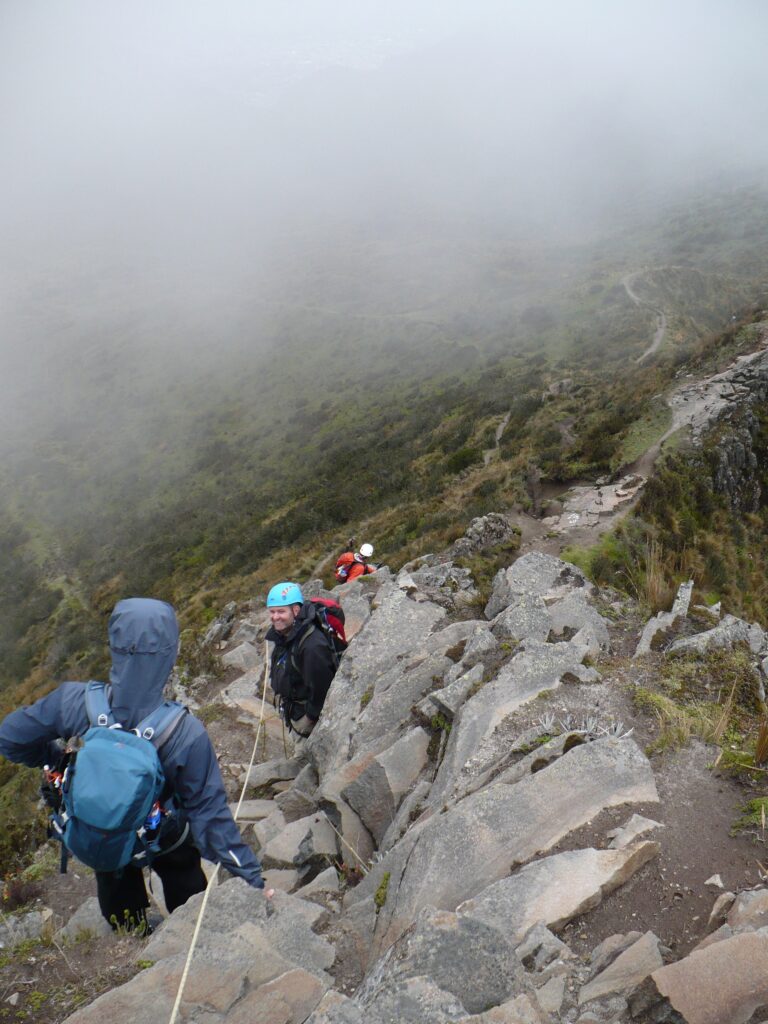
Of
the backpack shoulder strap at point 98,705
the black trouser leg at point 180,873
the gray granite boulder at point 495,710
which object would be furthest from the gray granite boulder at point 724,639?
the backpack shoulder strap at point 98,705

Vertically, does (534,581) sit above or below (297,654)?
below

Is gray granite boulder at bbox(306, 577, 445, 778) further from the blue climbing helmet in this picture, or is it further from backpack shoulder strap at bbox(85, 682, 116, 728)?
backpack shoulder strap at bbox(85, 682, 116, 728)

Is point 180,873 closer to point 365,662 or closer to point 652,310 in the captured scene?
point 365,662

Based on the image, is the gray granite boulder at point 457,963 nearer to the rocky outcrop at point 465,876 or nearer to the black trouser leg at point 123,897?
the rocky outcrop at point 465,876

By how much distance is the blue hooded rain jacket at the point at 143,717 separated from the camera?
11.1 ft

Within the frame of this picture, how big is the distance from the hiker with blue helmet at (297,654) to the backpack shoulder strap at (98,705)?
2.85 metres

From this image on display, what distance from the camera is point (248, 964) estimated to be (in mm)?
3510

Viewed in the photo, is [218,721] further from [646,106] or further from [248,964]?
[646,106]

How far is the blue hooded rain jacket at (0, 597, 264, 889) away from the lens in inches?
133

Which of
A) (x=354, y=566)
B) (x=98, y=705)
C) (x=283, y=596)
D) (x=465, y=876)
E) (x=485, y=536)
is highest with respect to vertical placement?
(x=98, y=705)

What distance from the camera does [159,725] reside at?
3.41 m

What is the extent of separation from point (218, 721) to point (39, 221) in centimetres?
22684

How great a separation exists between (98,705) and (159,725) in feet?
1.24

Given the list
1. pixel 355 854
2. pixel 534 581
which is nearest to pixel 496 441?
pixel 534 581
